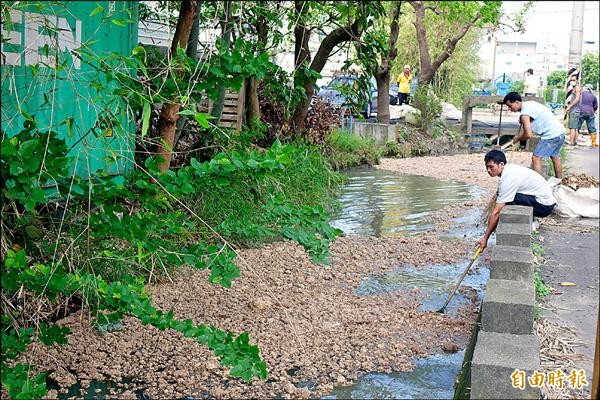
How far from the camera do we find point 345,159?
15.6m

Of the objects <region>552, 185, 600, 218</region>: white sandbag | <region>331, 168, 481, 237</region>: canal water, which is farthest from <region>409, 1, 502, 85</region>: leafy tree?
<region>552, 185, 600, 218</region>: white sandbag

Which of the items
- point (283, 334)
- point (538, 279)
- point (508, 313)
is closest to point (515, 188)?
point (538, 279)

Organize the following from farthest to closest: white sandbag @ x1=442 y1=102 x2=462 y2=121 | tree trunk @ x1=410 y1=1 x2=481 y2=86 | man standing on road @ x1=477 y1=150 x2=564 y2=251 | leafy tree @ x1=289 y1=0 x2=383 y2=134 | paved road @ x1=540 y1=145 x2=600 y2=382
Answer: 1. white sandbag @ x1=442 y1=102 x2=462 y2=121
2. tree trunk @ x1=410 y1=1 x2=481 y2=86
3. leafy tree @ x1=289 y1=0 x2=383 y2=134
4. man standing on road @ x1=477 y1=150 x2=564 y2=251
5. paved road @ x1=540 y1=145 x2=600 y2=382

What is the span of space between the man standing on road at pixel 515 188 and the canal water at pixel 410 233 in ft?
2.15

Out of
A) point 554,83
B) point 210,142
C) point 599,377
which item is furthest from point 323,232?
point 554,83

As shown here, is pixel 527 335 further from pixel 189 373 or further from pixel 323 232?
pixel 189 373

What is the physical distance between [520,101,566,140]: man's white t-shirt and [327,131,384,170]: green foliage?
4.67 metres

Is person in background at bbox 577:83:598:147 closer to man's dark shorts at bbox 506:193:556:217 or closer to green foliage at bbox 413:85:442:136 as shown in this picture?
green foliage at bbox 413:85:442:136

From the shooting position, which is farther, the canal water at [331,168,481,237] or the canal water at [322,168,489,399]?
the canal water at [331,168,481,237]

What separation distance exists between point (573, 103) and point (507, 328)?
45.1 feet

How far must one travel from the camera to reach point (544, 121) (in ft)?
35.1

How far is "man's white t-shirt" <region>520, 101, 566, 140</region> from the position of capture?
34.7 feet

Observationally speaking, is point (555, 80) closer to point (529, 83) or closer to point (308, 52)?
point (529, 83)

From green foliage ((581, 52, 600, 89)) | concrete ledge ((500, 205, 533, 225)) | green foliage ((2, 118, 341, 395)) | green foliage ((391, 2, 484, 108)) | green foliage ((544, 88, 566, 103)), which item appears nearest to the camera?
green foliage ((2, 118, 341, 395))
